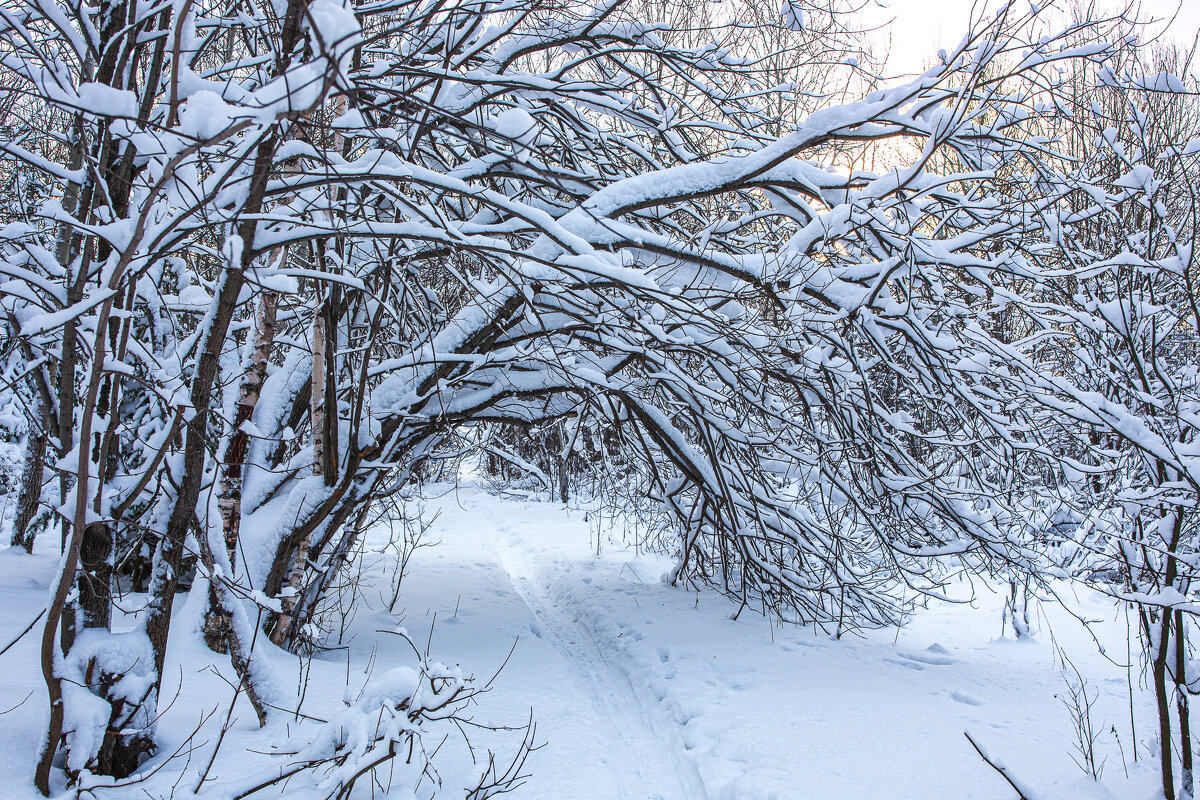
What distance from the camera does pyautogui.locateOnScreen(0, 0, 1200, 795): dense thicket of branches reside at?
2.42 m

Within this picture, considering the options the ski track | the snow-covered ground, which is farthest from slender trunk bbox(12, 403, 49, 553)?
the ski track

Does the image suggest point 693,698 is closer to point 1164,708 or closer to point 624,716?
point 624,716

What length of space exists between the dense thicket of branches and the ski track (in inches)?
54.5

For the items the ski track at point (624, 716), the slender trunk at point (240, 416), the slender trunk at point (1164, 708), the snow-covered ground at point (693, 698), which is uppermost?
the slender trunk at point (240, 416)

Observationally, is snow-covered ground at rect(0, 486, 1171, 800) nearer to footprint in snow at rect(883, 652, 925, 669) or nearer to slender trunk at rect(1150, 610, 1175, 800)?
footprint in snow at rect(883, 652, 925, 669)

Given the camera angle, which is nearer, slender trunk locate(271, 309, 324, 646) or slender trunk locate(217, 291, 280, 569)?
slender trunk locate(217, 291, 280, 569)

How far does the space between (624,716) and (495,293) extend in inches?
111

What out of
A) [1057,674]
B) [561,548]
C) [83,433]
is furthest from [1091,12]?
[561,548]

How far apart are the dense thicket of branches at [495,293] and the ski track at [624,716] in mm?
1383

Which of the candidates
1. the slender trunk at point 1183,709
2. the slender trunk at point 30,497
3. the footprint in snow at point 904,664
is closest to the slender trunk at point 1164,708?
the slender trunk at point 1183,709

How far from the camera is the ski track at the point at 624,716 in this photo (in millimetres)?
3508

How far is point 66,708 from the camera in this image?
2.38 meters

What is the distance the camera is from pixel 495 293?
3816mm

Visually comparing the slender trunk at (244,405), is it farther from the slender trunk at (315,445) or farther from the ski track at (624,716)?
the ski track at (624,716)
